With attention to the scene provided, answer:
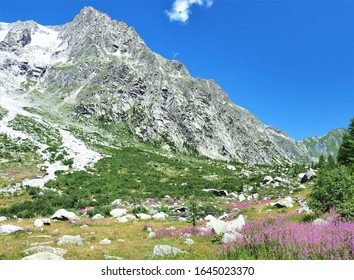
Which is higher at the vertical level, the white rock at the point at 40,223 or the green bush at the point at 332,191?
the green bush at the point at 332,191

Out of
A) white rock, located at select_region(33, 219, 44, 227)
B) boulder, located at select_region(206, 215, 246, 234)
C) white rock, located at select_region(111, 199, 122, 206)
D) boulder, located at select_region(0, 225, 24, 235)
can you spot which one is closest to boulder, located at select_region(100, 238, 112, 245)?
boulder, located at select_region(206, 215, 246, 234)

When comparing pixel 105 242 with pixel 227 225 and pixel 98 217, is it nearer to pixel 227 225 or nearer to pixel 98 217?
pixel 227 225

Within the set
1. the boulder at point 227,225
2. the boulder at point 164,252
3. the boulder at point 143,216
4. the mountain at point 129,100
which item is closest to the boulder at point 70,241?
the boulder at point 164,252

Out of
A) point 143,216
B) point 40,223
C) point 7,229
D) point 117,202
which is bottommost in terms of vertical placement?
point 7,229

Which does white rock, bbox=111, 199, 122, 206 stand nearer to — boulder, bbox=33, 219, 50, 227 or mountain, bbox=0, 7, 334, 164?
boulder, bbox=33, 219, 50, 227

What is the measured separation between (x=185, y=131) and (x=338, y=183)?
15522 centimetres

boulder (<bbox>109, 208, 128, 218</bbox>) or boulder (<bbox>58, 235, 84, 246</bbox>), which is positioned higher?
boulder (<bbox>109, 208, 128, 218</bbox>)

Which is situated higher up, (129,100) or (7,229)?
(129,100)

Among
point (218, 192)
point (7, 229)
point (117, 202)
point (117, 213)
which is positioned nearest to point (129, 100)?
point (218, 192)

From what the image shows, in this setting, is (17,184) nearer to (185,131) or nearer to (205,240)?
(205,240)

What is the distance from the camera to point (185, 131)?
559 ft

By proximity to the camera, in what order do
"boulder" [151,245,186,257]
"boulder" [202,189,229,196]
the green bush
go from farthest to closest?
1. "boulder" [202,189,229,196]
2. the green bush
3. "boulder" [151,245,186,257]

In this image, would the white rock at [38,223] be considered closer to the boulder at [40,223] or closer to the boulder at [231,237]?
the boulder at [40,223]

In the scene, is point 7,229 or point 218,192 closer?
point 7,229
